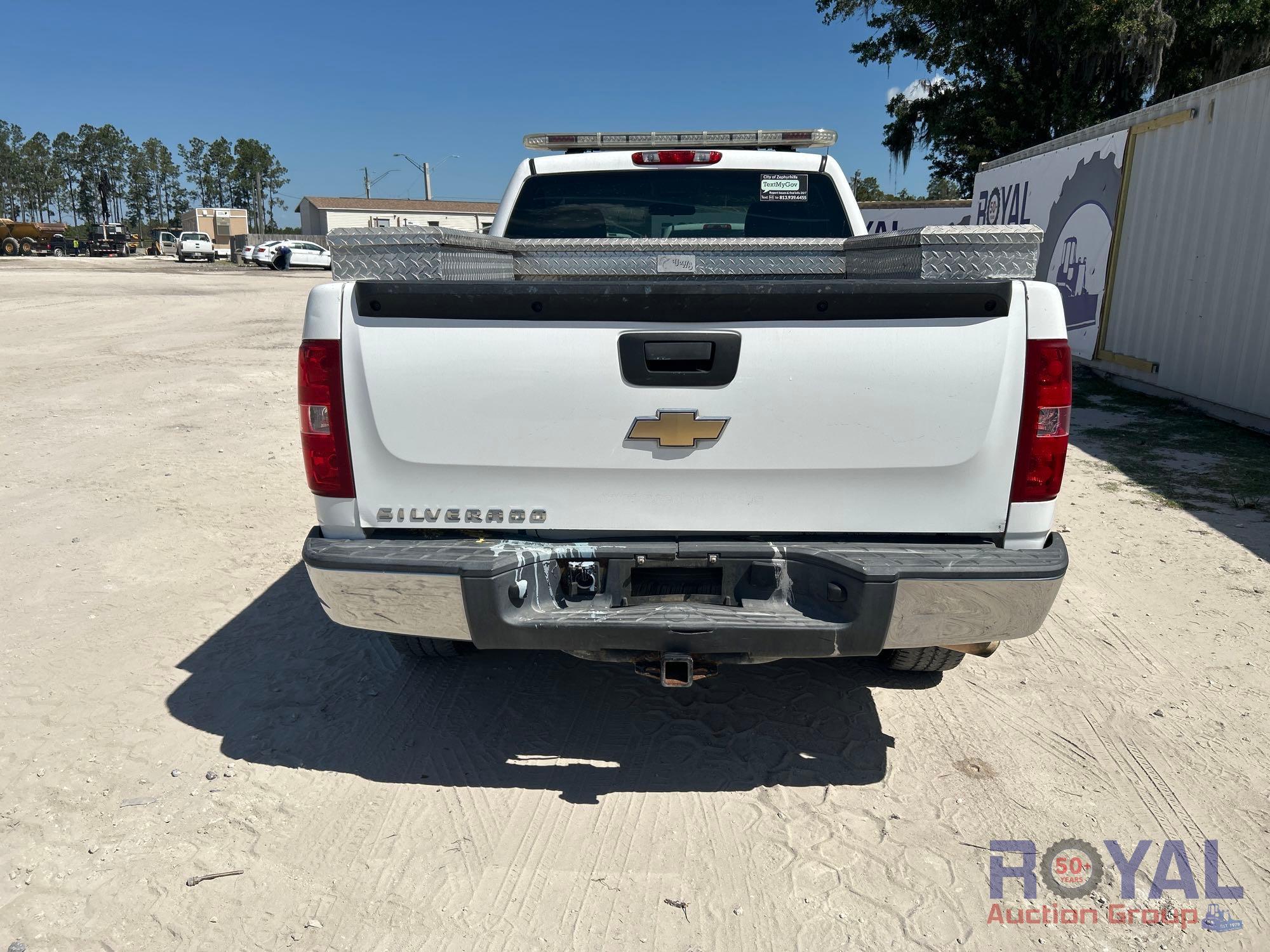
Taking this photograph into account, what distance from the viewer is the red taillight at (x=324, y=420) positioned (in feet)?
8.70

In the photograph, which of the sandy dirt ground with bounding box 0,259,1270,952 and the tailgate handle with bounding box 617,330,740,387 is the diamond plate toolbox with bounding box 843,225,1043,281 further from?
the sandy dirt ground with bounding box 0,259,1270,952

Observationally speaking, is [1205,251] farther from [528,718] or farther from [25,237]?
[25,237]

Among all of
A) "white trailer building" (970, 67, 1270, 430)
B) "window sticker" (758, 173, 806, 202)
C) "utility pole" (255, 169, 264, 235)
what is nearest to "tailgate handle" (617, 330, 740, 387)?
"window sticker" (758, 173, 806, 202)

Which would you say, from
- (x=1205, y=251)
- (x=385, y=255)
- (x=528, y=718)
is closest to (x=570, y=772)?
(x=528, y=718)

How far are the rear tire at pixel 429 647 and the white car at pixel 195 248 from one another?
5648cm

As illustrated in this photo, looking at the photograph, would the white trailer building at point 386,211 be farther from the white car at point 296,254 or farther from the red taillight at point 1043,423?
the red taillight at point 1043,423

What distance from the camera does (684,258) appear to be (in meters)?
4.11

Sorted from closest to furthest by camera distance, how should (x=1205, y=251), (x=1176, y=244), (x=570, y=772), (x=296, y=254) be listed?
1. (x=570, y=772)
2. (x=1205, y=251)
3. (x=1176, y=244)
4. (x=296, y=254)

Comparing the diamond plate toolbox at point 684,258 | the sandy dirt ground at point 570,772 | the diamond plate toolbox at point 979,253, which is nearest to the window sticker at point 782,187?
the diamond plate toolbox at point 684,258

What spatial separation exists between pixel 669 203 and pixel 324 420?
3.04 meters

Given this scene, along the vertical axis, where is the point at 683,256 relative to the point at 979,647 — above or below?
above

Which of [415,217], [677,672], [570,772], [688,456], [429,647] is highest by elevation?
[415,217]

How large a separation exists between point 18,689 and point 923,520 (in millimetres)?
3583

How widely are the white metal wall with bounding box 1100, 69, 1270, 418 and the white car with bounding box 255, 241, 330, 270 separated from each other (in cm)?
4069
